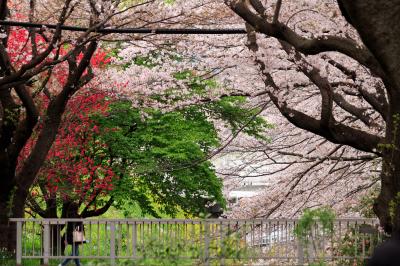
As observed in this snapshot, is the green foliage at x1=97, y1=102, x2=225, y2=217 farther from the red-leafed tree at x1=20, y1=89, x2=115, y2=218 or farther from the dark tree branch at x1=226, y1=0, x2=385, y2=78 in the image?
the dark tree branch at x1=226, y1=0, x2=385, y2=78

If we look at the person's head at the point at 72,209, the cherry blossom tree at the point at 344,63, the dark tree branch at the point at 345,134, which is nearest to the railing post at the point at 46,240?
the cherry blossom tree at the point at 344,63

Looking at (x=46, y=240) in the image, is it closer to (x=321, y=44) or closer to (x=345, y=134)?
(x=345, y=134)

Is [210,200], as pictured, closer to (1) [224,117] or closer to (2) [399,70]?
(1) [224,117]

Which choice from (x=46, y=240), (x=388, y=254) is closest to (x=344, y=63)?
(x=46, y=240)

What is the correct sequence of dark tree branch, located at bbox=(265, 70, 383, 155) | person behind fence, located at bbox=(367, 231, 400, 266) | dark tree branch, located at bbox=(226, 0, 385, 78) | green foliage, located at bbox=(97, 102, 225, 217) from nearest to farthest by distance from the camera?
1. person behind fence, located at bbox=(367, 231, 400, 266)
2. dark tree branch, located at bbox=(226, 0, 385, 78)
3. dark tree branch, located at bbox=(265, 70, 383, 155)
4. green foliage, located at bbox=(97, 102, 225, 217)

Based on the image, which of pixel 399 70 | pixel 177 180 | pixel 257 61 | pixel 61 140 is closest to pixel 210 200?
pixel 177 180

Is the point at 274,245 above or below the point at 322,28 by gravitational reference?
below

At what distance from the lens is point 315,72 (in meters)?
13.3

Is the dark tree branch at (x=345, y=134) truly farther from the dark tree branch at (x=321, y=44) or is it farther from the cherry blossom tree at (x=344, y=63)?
the dark tree branch at (x=321, y=44)

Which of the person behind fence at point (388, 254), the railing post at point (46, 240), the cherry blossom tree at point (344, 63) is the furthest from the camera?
the railing post at point (46, 240)

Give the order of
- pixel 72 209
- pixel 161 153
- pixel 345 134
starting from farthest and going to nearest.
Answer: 1. pixel 72 209
2. pixel 161 153
3. pixel 345 134

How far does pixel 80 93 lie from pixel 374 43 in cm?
1344

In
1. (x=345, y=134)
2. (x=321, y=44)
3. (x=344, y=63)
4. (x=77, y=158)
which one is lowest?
(x=345, y=134)

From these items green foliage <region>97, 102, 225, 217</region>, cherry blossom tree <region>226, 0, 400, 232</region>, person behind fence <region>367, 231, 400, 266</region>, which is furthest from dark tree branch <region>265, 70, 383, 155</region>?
green foliage <region>97, 102, 225, 217</region>
